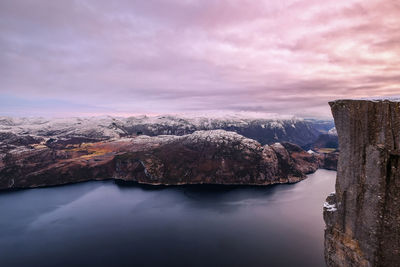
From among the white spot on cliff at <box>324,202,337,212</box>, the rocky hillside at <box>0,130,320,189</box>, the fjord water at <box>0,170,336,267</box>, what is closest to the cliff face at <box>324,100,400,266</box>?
the white spot on cliff at <box>324,202,337,212</box>

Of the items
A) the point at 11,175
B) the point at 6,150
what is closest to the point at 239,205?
the point at 11,175

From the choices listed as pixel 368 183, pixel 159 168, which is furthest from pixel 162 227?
pixel 159 168

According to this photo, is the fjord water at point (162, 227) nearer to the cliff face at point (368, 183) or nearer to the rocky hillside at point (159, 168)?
the rocky hillside at point (159, 168)

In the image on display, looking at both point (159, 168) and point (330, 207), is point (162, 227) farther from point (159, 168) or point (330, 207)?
point (159, 168)

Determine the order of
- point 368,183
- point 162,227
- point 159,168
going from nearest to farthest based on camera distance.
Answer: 1. point 368,183
2. point 162,227
3. point 159,168

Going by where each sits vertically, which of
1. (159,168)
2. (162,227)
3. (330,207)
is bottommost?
(162,227)
